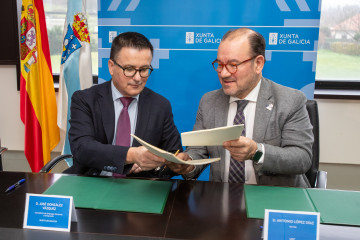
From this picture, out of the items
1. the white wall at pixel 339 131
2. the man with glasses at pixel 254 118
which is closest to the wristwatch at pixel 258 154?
the man with glasses at pixel 254 118

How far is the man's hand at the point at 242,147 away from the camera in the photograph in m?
1.58

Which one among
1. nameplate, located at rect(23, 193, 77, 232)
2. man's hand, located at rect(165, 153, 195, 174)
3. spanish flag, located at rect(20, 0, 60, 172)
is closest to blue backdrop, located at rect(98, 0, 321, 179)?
spanish flag, located at rect(20, 0, 60, 172)

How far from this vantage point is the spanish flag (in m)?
3.14

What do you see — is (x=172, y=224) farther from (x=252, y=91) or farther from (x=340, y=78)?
(x=340, y=78)

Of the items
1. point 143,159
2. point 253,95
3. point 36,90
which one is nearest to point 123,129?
point 143,159

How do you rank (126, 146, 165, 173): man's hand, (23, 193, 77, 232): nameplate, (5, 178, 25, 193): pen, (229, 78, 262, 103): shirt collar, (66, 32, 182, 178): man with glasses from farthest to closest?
(229, 78, 262, 103): shirt collar < (66, 32, 182, 178): man with glasses < (126, 146, 165, 173): man's hand < (5, 178, 25, 193): pen < (23, 193, 77, 232): nameplate

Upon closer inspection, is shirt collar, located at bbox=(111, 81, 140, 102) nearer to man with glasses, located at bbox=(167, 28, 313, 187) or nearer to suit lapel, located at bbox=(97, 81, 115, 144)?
suit lapel, located at bbox=(97, 81, 115, 144)

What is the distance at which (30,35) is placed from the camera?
3.15 meters

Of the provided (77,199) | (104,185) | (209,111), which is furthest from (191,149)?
(77,199)

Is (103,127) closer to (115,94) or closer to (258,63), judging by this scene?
(115,94)

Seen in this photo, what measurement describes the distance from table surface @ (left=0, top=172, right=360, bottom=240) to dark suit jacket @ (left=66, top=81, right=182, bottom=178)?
354 millimetres

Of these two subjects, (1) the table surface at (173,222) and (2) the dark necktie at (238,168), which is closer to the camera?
(1) the table surface at (173,222)

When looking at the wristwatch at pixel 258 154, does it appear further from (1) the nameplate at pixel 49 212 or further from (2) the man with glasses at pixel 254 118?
(1) the nameplate at pixel 49 212

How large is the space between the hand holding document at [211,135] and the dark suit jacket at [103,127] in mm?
568
